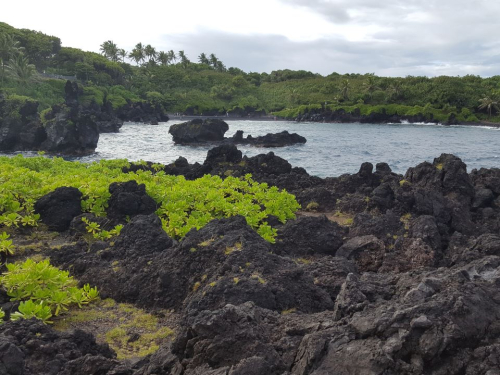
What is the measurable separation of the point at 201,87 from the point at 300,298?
120 meters

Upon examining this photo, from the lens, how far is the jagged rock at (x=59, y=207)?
10.8 m

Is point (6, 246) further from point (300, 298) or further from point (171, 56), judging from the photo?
point (171, 56)

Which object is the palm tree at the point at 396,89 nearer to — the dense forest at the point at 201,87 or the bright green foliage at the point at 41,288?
the dense forest at the point at 201,87

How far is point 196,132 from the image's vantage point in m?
50.2

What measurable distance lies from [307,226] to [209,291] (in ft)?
17.4

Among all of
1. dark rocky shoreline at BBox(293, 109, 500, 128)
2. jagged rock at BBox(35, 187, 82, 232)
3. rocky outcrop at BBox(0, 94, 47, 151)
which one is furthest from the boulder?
dark rocky shoreline at BBox(293, 109, 500, 128)

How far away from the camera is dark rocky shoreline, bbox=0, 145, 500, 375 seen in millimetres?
3355

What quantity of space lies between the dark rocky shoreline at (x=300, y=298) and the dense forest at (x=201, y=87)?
66945 mm

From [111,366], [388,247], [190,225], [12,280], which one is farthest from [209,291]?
[388,247]

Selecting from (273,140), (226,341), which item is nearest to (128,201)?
(226,341)

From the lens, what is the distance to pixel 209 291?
223 inches

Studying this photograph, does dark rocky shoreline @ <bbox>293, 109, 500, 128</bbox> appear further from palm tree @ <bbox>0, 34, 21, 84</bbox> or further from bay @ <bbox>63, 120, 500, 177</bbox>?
palm tree @ <bbox>0, 34, 21, 84</bbox>

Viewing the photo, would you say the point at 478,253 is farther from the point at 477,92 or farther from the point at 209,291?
the point at 477,92

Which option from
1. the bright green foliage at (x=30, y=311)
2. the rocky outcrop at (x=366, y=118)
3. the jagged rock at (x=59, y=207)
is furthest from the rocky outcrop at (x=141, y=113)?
the bright green foliage at (x=30, y=311)
